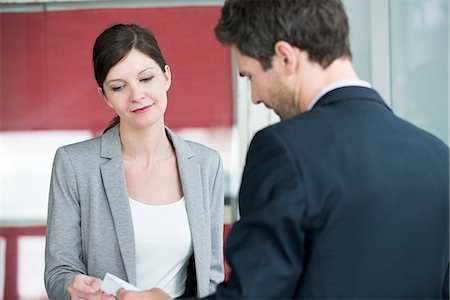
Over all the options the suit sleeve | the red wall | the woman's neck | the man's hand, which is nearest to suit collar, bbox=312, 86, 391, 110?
the suit sleeve

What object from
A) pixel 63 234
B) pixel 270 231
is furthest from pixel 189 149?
Answer: pixel 270 231

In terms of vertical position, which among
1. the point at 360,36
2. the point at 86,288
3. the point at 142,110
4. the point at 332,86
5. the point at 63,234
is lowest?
the point at 86,288

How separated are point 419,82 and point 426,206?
2454 millimetres

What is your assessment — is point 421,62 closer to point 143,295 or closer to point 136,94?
point 136,94

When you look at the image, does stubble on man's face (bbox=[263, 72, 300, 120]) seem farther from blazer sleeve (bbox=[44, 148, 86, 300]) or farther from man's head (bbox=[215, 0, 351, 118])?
blazer sleeve (bbox=[44, 148, 86, 300])

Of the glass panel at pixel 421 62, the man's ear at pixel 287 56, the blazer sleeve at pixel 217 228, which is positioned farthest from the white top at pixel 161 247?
the glass panel at pixel 421 62

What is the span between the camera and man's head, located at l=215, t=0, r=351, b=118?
61.6 inches

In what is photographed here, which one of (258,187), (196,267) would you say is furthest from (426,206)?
(196,267)

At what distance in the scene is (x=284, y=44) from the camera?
1.56 metres

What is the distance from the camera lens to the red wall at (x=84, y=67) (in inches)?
188

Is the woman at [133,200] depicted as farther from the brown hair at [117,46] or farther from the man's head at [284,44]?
the man's head at [284,44]

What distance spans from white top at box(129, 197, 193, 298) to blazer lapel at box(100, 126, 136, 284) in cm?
4

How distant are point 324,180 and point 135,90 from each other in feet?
3.70

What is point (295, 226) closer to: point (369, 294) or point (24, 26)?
point (369, 294)
